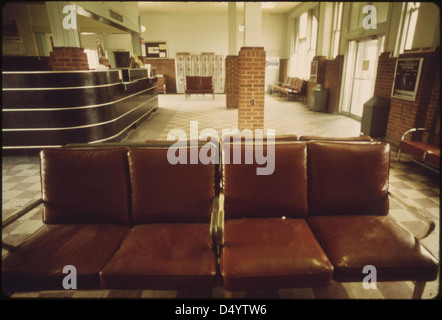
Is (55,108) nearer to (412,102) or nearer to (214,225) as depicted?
(214,225)

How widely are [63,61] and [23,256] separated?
4555 millimetres

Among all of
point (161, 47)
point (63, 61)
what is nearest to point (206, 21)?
point (161, 47)

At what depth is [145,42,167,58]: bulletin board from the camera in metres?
13.4

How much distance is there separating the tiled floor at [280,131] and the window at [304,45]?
Result: 3395 mm

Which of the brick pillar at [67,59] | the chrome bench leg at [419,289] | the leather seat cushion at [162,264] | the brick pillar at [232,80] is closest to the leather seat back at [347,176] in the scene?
the chrome bench leg at [419,289]

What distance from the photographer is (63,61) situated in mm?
5016

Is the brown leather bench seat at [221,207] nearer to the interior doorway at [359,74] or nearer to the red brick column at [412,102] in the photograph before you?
the red brick column at [412,102]

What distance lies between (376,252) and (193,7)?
42.2 ft

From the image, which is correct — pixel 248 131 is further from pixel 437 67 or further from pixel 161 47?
pixel 161 47

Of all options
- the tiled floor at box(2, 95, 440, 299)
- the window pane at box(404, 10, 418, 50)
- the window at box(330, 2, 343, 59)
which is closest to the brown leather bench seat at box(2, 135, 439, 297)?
the tiled floor at box(2, 95, 440, 299)

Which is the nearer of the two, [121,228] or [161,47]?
[121,228]

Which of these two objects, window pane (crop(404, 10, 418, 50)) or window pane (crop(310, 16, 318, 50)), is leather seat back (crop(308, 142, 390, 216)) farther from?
window pane (crop(310, 16, 318, 50))

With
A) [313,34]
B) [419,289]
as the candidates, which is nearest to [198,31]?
[313,34]

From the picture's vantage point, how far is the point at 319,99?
8562mm
